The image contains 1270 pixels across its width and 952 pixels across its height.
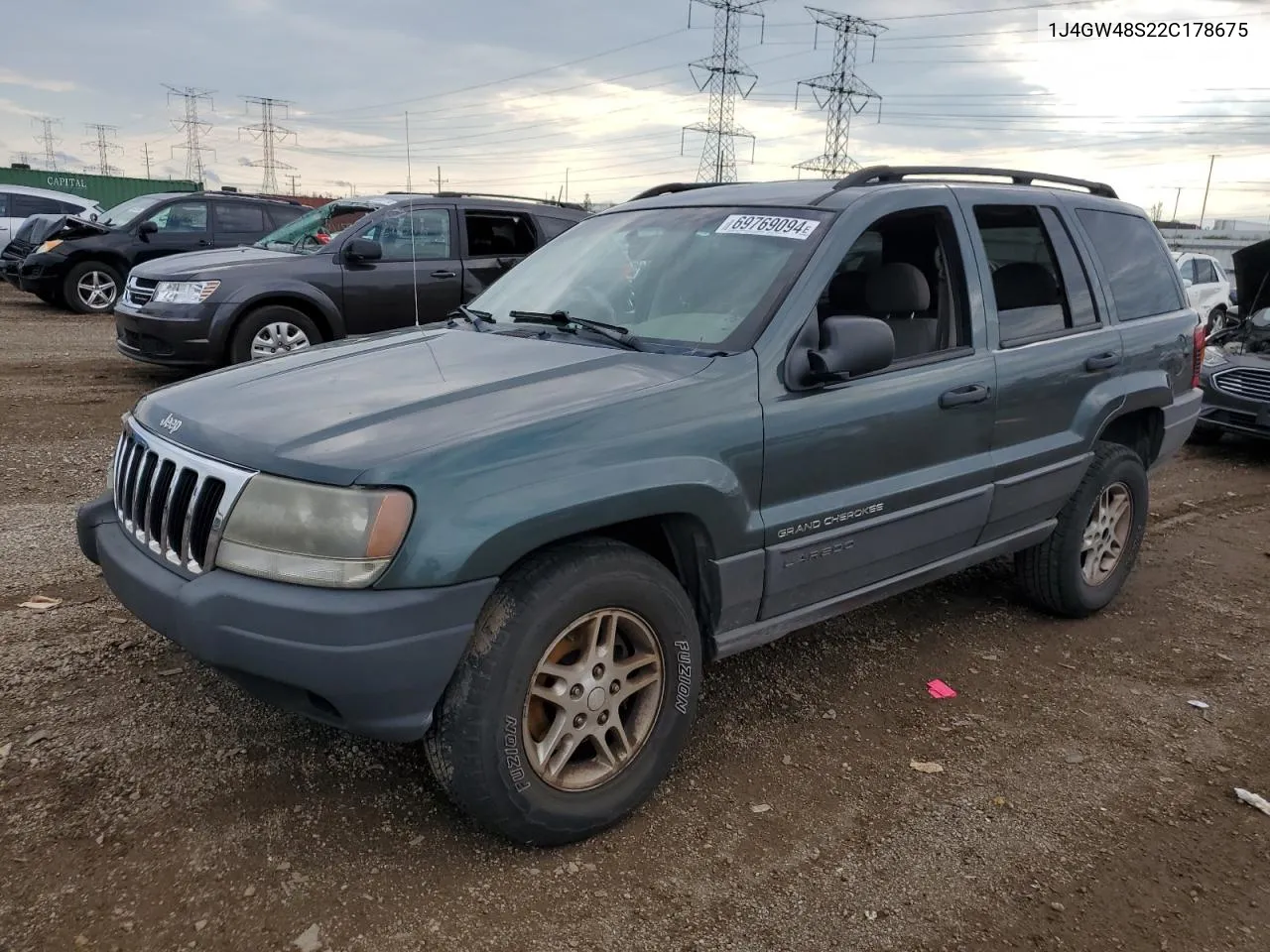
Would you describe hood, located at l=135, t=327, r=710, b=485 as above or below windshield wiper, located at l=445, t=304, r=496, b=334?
below

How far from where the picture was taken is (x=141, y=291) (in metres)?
8.54

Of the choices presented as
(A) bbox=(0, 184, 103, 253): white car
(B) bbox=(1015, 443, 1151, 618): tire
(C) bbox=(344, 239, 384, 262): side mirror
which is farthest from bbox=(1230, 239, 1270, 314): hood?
(A) bbox=(0, 184, 103, 253): white car

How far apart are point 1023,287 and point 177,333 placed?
6.68 metres

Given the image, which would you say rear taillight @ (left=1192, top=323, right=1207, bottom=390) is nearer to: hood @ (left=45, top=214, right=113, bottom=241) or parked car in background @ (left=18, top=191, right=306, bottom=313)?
parked car in background @ (left=18, top=191, right=306, bottom=313)

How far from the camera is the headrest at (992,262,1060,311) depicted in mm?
Result: 3878

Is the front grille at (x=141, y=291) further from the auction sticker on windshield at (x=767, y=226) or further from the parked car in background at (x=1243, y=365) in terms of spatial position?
the parked car in background at (x=1243, y=365)

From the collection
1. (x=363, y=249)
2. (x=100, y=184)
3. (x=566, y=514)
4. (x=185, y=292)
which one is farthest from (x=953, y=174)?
(x=100, y=184)

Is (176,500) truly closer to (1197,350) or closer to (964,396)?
(964,396)

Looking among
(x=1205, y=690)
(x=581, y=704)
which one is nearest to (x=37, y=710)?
(x=581, y=704)

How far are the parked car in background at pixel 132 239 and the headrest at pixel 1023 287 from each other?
1187 cm

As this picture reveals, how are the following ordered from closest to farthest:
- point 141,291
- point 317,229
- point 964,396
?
point 964,396 → point 141,291 → point 317,229

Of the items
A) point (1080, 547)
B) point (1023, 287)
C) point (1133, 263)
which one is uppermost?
point (1133, 263)

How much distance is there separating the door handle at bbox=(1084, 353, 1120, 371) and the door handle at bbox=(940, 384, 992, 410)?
0.77 metres

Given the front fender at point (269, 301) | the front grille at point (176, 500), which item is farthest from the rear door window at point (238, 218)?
the front grille at point (176, 500)
